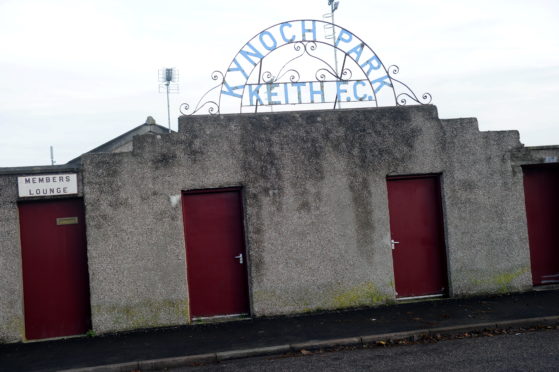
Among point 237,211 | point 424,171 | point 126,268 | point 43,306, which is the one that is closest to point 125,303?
point 126,268

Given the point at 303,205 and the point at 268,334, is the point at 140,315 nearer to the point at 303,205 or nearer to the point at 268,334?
the point at 268,334

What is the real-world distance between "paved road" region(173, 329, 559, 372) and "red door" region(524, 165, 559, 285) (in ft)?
11.7

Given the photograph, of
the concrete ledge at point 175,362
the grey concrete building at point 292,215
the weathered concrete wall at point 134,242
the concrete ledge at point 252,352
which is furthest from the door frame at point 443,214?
the concrete ledge at point 175,362

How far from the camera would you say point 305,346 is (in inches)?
319

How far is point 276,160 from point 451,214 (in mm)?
3357

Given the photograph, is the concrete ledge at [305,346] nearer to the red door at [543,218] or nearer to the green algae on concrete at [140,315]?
the green algae on concrete at [140,315]

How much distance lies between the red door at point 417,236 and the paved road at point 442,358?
290cm

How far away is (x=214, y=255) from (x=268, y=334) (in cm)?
208

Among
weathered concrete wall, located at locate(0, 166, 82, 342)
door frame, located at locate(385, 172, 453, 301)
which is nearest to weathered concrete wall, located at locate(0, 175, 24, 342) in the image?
weathered concrete wall, located at locate(0, 166, 82, 342)

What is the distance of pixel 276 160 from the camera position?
1056 centimetres

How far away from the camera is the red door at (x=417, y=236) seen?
11070mm

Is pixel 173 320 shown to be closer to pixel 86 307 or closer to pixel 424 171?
pixel 86 307

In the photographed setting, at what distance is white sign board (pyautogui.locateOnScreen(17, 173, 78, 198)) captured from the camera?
32.5ft

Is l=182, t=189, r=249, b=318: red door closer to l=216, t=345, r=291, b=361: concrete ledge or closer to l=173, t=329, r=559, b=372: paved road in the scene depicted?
l=216, t=345, r=291, b=361: concrete ledge
